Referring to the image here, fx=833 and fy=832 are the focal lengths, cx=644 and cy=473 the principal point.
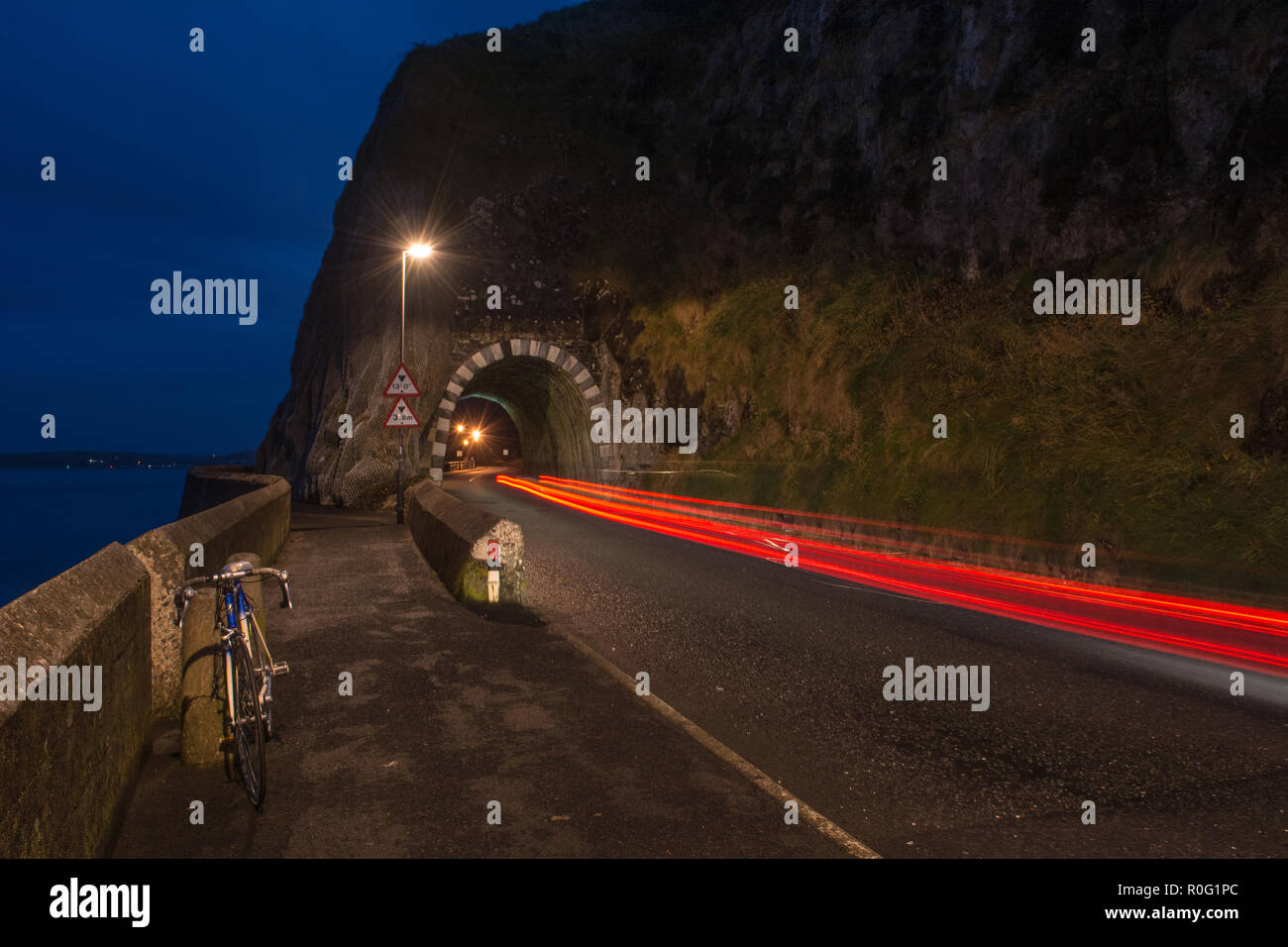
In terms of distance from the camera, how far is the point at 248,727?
4.71 metres

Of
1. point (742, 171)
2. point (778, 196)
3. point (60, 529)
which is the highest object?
point (742, 171)

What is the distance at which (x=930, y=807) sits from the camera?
4660 mm

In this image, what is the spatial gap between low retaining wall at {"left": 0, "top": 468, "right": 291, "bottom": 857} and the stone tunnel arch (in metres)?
26.6

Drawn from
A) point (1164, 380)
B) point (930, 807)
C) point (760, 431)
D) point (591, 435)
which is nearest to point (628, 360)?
point (591, 435)

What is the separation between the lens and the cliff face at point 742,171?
1736 centimetres

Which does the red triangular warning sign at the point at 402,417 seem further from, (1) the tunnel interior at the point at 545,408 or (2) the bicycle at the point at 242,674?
(1) the tunnel interior at the point at 545,408

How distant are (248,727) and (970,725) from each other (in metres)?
4.86

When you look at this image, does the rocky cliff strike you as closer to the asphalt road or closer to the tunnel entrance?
the asphalt road

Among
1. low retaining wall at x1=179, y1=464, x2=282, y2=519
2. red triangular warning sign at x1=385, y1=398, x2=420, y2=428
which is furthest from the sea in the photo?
red triangular warning sign at x1=385, y1=398, x2=420, y2=428

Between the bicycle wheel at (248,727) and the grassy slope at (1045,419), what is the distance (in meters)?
10.9

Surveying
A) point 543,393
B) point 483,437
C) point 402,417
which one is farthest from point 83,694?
point 483,437

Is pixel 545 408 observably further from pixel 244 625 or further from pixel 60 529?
pixel 60 529

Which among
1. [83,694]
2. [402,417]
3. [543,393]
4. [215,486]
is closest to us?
[83,694]
